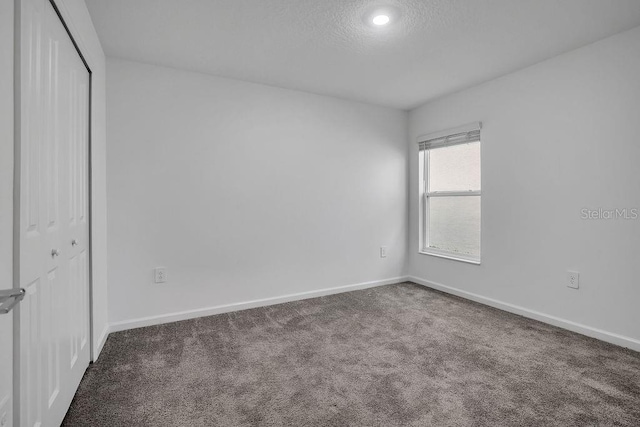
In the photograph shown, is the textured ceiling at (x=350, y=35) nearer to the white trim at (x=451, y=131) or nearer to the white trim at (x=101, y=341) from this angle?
the white trim at (x=451, y=131)

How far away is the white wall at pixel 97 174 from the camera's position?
2.12m

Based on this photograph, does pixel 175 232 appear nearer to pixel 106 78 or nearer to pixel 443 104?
pixel 106 78

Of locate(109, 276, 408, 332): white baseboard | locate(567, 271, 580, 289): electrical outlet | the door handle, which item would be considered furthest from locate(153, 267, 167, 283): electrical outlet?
locate(567, 271, 580, 289): electrical outlet

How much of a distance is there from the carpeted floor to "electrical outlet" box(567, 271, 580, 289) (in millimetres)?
403

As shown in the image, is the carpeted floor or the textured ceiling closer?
the carpeted floor

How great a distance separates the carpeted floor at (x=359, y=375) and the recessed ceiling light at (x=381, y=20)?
235 centimetres

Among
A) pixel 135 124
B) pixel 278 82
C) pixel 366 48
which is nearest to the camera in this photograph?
pixel 366 48

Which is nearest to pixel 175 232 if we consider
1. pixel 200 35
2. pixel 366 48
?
pixel 200 35

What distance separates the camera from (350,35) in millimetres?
2473

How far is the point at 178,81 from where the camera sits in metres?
3.04

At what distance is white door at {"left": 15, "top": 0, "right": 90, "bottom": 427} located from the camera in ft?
4.07

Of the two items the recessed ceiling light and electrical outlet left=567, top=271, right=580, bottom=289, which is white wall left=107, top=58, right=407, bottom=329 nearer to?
the recessed ceiling light

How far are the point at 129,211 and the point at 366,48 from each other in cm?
245

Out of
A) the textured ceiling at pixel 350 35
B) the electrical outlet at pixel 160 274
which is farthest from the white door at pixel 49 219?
the electrical outlet at pixel 160 274
